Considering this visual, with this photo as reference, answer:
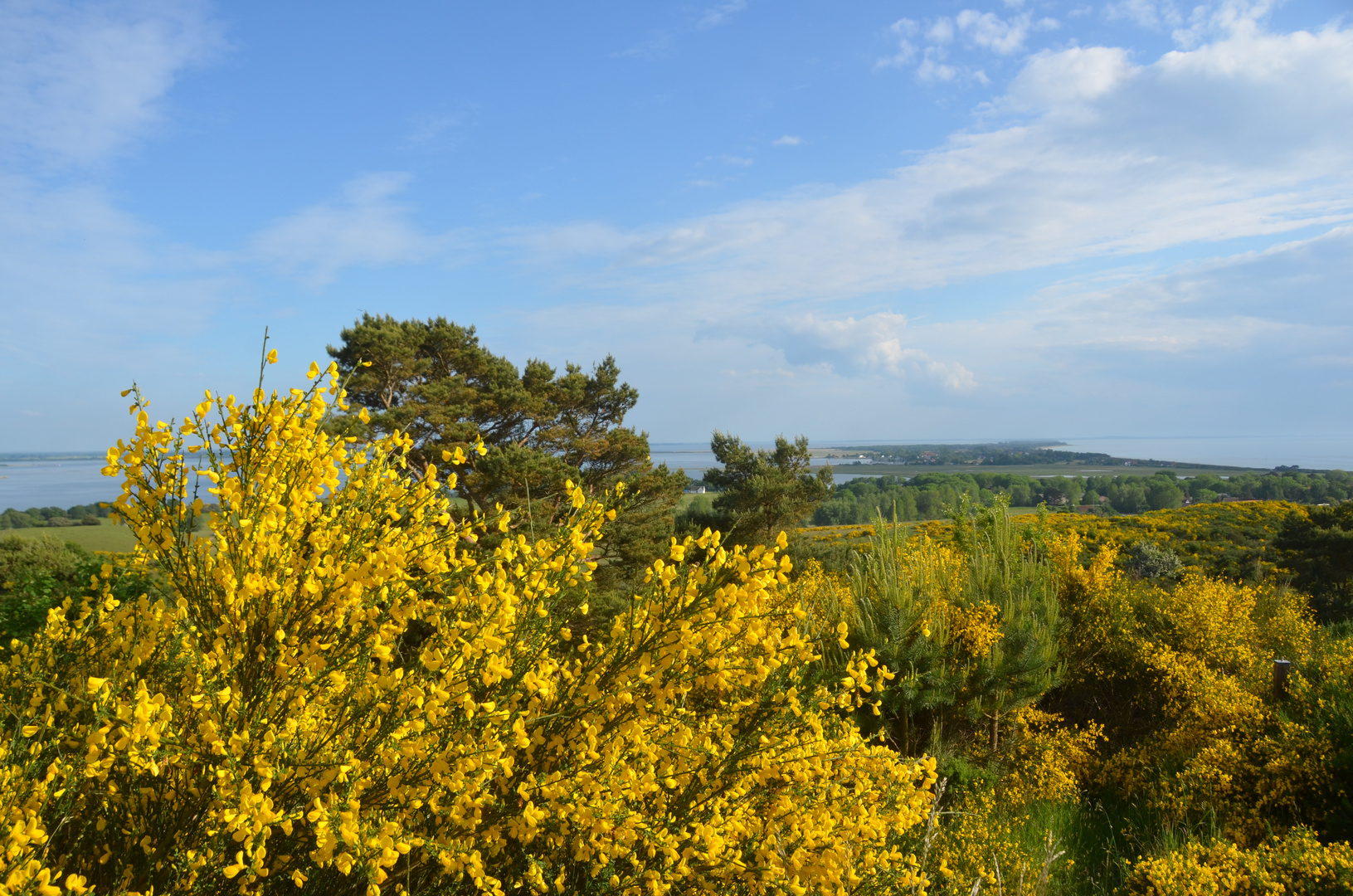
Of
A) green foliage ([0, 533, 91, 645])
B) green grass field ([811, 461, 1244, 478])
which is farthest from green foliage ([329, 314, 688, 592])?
green grass field ([811, 461, 1244, 478])

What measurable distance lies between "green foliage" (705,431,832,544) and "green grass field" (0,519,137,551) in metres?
15.7

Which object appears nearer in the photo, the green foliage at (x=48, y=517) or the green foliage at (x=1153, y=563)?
the green foliage at (x=1153, y=563)

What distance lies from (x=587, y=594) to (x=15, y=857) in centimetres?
156

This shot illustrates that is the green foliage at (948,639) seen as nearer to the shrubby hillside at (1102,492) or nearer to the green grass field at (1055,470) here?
the shrubby hillside at (1102,492)

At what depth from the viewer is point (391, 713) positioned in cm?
197

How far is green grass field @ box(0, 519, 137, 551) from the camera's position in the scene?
52.5 feet

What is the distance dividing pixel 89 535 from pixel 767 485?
21557 mm

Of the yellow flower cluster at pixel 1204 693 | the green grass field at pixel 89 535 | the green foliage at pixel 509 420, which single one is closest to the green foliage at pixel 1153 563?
the yellow flower cluster at pixel 1204 693

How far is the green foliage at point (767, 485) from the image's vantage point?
786 inches

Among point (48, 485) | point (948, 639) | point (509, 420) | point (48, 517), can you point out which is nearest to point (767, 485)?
point (509, 420)

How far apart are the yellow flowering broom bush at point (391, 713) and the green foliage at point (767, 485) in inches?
659

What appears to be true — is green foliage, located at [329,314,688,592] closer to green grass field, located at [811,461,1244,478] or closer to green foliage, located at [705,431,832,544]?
green foliage, located at [705,431,832,544]

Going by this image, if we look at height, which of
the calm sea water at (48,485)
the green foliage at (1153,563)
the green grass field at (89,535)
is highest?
the calm sea water at (48,485)

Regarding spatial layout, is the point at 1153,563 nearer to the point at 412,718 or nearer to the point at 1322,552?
the point at 1322,552
